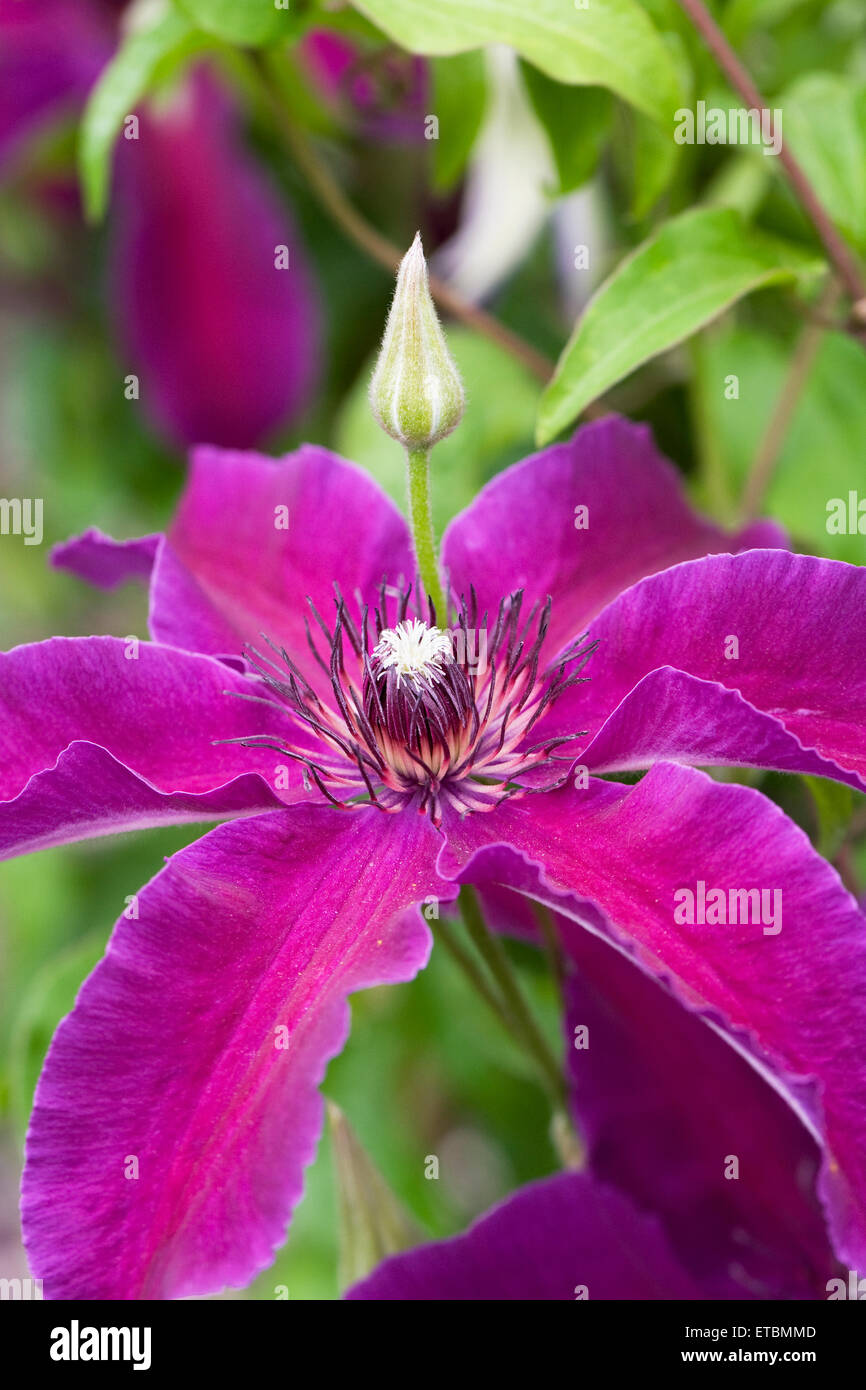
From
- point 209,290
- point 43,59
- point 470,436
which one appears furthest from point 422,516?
point 43,59

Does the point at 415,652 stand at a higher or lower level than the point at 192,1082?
higher

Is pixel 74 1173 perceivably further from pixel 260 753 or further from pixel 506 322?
pixel 506 322

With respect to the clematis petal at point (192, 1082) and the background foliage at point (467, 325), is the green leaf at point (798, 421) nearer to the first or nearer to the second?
the background foliage at point (467, 325)

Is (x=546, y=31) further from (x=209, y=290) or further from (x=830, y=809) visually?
(x=209, y=290)

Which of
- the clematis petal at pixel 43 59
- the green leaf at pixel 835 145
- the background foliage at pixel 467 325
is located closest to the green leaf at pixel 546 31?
the background foliage at pixel 467 325

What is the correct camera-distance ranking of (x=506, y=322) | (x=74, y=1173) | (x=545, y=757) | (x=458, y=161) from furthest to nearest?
(x=506, y=322), (x=458, y=161), (x=545, y=757), (x=74, y=1173)

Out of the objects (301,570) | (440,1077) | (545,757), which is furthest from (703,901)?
(440,1077)

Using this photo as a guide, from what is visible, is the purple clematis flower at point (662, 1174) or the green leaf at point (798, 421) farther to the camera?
the green leaf at point (798, 421)
